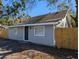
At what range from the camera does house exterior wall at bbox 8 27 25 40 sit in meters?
35.9

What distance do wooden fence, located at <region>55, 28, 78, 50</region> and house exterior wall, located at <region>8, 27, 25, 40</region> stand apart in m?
10.7

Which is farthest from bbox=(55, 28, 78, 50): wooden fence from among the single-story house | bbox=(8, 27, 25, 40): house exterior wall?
bbox=(8, 27, 25, 40): house exterior wall

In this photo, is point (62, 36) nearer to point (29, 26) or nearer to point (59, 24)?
point (59, 24)

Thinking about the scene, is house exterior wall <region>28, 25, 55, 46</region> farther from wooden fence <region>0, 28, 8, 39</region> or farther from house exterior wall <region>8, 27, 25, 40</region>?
wooden fence <region>0, 28, 8, 39</region>

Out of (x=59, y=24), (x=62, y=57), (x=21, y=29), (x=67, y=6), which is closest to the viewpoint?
(x=62, y=57)

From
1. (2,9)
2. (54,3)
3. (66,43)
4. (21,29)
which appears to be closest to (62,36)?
(66,43)

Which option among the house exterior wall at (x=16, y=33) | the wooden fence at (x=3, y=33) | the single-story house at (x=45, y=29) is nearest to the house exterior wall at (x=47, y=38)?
the single-story house at (x=45, y=29)

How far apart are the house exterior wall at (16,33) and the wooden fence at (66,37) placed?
35.2ft

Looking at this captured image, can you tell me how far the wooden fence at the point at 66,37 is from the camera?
2345 cm

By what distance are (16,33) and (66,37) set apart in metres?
15.1

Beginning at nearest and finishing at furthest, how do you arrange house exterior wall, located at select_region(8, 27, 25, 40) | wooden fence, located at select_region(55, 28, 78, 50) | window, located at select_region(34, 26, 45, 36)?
wooden fence, located at select_region(55, 28, 78, 50)
window, located at select_region(34, 26, 45, 36)
house exterior wall, located at select_region(8, 27, 25, 40)

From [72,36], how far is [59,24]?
12.9 feet

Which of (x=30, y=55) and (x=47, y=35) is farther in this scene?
(x=47, y=35)

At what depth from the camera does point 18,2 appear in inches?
982
